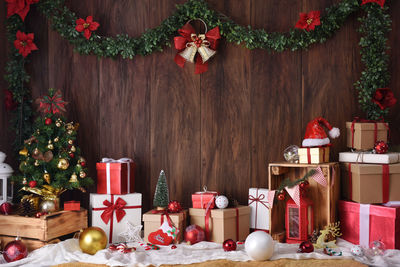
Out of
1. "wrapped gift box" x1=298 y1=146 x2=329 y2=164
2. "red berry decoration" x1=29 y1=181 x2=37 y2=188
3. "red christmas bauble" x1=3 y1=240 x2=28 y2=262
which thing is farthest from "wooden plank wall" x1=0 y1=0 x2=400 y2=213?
"red christmas bauble" x1=3 y1=240 x2=28 y2=262

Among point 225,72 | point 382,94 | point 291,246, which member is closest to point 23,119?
point 225,72

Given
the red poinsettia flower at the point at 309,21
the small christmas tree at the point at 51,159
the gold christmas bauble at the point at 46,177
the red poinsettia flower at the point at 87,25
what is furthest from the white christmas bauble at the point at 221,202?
the red poinsettia flower at the point at 87,25

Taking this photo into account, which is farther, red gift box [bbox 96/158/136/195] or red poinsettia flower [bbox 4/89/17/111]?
red poinsettia flower [bbox 4/89/17/111]

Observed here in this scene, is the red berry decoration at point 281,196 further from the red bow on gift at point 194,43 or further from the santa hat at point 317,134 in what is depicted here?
the red bow on gift at point 194,43

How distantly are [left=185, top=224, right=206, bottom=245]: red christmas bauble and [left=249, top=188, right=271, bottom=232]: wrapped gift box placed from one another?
0.44m

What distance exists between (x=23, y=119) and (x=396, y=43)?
3.03m

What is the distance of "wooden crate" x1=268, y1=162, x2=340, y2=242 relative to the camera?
2.78 metres

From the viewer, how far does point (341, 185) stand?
9.85ft

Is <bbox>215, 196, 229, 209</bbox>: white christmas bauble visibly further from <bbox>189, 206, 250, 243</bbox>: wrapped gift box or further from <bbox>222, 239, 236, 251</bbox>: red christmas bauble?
<bbox>222, 239, 236, 251</bbox>: red christmas bauble

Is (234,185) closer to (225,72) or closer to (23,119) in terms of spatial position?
(225,72)

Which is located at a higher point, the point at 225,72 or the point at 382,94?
the point at 225,72

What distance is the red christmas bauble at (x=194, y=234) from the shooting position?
2.82m

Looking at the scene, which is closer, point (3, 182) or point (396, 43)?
point (3, 182)

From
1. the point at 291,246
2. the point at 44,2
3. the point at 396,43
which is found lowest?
the point at 291,246
